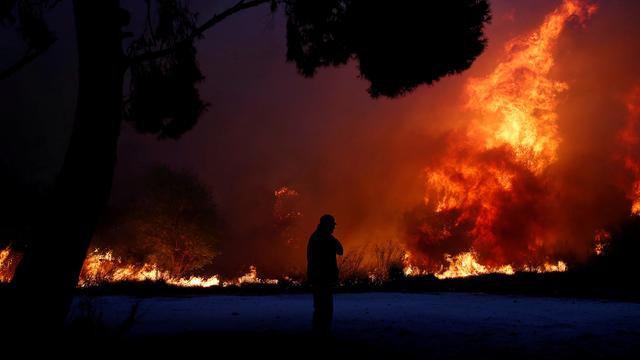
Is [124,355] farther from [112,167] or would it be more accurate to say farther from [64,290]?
[112,167]

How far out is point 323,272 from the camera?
6922 millimetres

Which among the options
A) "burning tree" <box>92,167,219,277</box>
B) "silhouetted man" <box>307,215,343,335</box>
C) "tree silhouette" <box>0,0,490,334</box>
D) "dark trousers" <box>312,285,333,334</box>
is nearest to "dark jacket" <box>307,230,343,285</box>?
"silhouetted man" <box>307,215,343,335</box>

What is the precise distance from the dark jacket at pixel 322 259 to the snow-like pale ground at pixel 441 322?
797 millimetres

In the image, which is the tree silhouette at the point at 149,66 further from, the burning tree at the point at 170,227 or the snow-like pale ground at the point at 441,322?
the burning tree at the point at 170,227

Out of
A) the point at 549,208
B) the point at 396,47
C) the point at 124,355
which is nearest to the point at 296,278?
the point at 396,47

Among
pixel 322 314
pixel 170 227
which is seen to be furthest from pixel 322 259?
pixel 170 227

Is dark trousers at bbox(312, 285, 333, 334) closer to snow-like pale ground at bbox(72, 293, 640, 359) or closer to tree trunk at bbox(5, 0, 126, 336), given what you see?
snow-like pale ground at bbox(72, 293, 640, 359)

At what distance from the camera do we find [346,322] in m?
8.02

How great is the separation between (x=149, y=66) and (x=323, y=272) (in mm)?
4469

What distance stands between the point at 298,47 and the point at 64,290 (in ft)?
17.8

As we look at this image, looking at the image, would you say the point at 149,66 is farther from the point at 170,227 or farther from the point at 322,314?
the point at 170,227

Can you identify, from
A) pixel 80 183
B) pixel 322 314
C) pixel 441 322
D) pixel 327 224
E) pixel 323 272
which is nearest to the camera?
pixel 80 183

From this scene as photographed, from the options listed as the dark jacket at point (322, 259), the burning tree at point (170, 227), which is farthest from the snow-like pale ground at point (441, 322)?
the burning tree at point (170, 227)

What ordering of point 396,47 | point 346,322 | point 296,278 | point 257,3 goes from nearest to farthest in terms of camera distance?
point 257,3 < point 396,47 < point 346,322 < point 296,278
